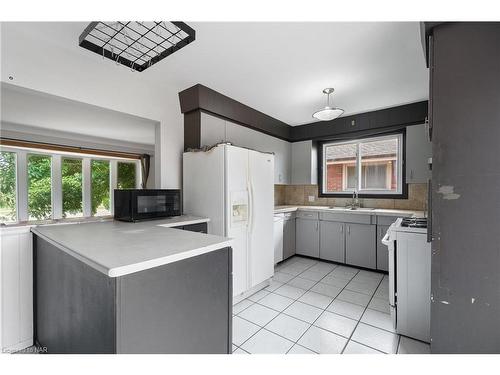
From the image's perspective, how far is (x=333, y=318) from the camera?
6.79 ft

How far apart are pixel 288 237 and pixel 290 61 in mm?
2547

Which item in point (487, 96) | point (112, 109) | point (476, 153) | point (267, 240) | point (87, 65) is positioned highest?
point (87, 65)

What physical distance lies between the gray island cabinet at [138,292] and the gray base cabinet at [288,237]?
2389 millimetres

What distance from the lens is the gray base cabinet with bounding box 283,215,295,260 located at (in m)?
3.60

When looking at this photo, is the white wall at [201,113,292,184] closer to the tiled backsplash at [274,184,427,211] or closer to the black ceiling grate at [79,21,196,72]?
the tiled backsplash at [274,184,427,211]

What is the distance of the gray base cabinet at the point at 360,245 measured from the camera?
3172 mm

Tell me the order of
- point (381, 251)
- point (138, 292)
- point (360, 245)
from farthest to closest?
point (360, 245)
point (381, 251)
point (138, 292)

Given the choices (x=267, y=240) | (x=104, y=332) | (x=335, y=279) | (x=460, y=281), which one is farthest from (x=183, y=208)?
(x=460, y=281)

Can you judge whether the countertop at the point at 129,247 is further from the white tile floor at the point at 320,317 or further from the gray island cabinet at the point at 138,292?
the white tile floor at the point at 320,317

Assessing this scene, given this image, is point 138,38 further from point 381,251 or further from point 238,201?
point 381,251

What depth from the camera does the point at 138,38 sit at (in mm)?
1544

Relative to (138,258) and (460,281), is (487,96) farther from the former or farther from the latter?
(138,258)

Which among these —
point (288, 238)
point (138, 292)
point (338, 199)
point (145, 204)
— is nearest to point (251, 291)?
point (288, 238)

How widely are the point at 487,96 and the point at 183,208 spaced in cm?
261
